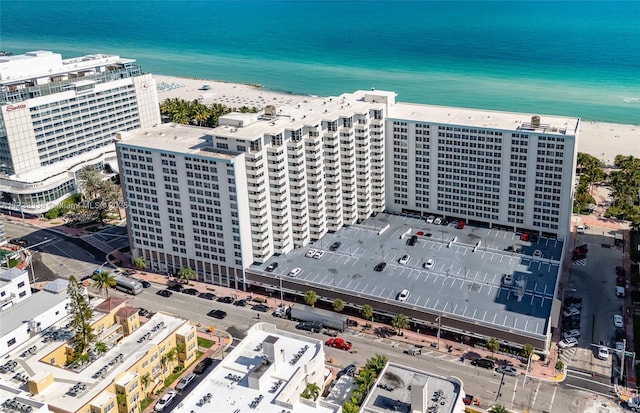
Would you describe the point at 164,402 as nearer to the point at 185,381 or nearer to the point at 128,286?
the point at 185,381

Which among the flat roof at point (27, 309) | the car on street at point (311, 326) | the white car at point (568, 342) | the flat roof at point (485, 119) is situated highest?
the flat roof at point (485, 119)

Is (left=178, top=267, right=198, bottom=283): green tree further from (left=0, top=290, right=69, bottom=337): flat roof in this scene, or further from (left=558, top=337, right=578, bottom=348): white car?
(left=558, top=337, right=578, bottom=348): white car

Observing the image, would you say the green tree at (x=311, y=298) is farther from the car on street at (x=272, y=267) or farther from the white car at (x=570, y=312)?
the white car at (x=570, y=312)

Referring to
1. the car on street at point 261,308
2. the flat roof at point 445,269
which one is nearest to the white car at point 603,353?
the flat roof at point 445,269

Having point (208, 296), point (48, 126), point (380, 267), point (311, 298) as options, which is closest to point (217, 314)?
point (208, 296)

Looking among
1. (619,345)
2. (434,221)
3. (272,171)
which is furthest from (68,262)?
(619,345)

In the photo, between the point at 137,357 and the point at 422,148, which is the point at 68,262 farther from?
the point at 422,148

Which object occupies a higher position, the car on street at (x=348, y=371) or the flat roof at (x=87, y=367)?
the flat roof at (x=87, y=367)
